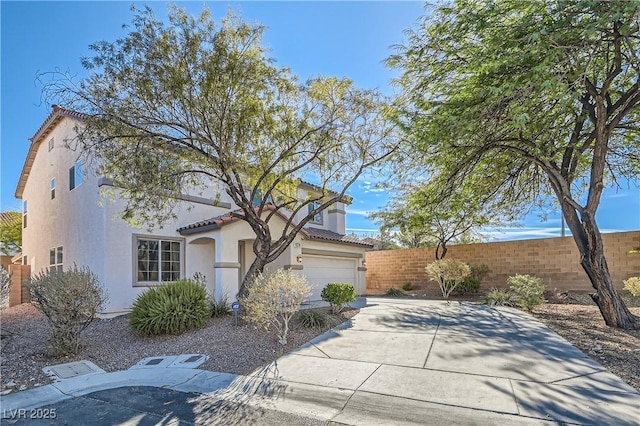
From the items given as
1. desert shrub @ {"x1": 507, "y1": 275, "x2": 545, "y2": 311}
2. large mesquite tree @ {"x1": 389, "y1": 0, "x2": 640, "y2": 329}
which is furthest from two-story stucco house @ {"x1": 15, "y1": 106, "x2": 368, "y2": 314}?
desert shrub @ {"x1": 507, "y1": 275, "x2": 545, "y2": 311}

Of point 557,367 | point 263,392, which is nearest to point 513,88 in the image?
point 557,367

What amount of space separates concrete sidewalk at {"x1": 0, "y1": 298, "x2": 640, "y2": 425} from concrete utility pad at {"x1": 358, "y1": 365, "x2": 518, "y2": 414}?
1 cm

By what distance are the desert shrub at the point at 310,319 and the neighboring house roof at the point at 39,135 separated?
1063cm

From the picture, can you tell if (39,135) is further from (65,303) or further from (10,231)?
(10,231)

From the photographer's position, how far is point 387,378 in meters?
5.81

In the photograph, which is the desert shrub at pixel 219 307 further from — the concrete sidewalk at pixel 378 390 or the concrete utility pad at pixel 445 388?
the concrete utility pad at pixel 445 388

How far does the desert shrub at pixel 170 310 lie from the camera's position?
905 cm

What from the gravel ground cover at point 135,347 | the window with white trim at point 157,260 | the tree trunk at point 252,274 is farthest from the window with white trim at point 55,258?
the tree trunk at point 252,274

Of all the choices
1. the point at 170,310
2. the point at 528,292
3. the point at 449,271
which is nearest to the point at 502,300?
the point at 528,292

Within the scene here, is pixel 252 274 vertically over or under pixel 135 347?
over

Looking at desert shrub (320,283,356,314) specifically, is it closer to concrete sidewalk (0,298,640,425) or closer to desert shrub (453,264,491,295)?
concrete sidewalk (0,298,640,425)

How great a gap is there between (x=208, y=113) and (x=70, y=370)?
6.23 metres

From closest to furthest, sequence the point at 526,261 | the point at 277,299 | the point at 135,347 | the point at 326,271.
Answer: the point at 277,299 → the point at 135,347 → the point at 326,271 → the point at 526,261

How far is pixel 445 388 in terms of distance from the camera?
5.30m
